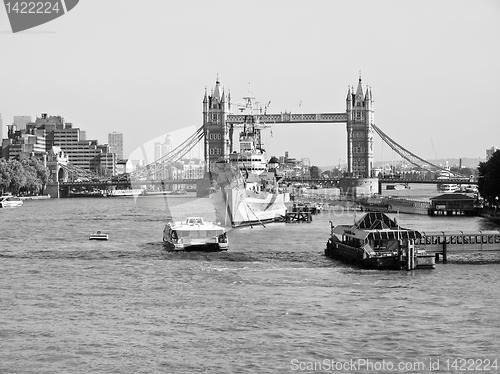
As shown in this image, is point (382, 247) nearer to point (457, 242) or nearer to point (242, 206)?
point (457, 242)

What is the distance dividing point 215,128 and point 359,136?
28.1m

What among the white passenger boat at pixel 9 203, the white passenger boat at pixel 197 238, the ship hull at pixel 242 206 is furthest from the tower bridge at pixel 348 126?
the white passenger boat at pixel 197 238

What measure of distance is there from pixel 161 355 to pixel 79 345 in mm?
2925

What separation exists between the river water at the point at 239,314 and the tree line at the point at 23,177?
4094 inches

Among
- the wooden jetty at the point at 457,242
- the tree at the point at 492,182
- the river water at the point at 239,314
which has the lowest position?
the river water at the point at 239,314

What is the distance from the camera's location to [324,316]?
3350 centimetres

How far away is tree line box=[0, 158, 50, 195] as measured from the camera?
155 m

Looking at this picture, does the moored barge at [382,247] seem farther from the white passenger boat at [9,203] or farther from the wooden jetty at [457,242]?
the white passenger boat at [9,203]

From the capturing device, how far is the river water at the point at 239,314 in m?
27.7

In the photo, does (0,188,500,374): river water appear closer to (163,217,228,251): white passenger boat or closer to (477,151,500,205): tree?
(163,217,228,251): white passenger boat

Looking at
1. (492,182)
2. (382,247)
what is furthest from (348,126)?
(382,247)

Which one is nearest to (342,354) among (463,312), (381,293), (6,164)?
(463,312)

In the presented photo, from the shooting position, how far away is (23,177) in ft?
526

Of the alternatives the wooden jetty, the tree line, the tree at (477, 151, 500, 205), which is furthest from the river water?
the tree line
